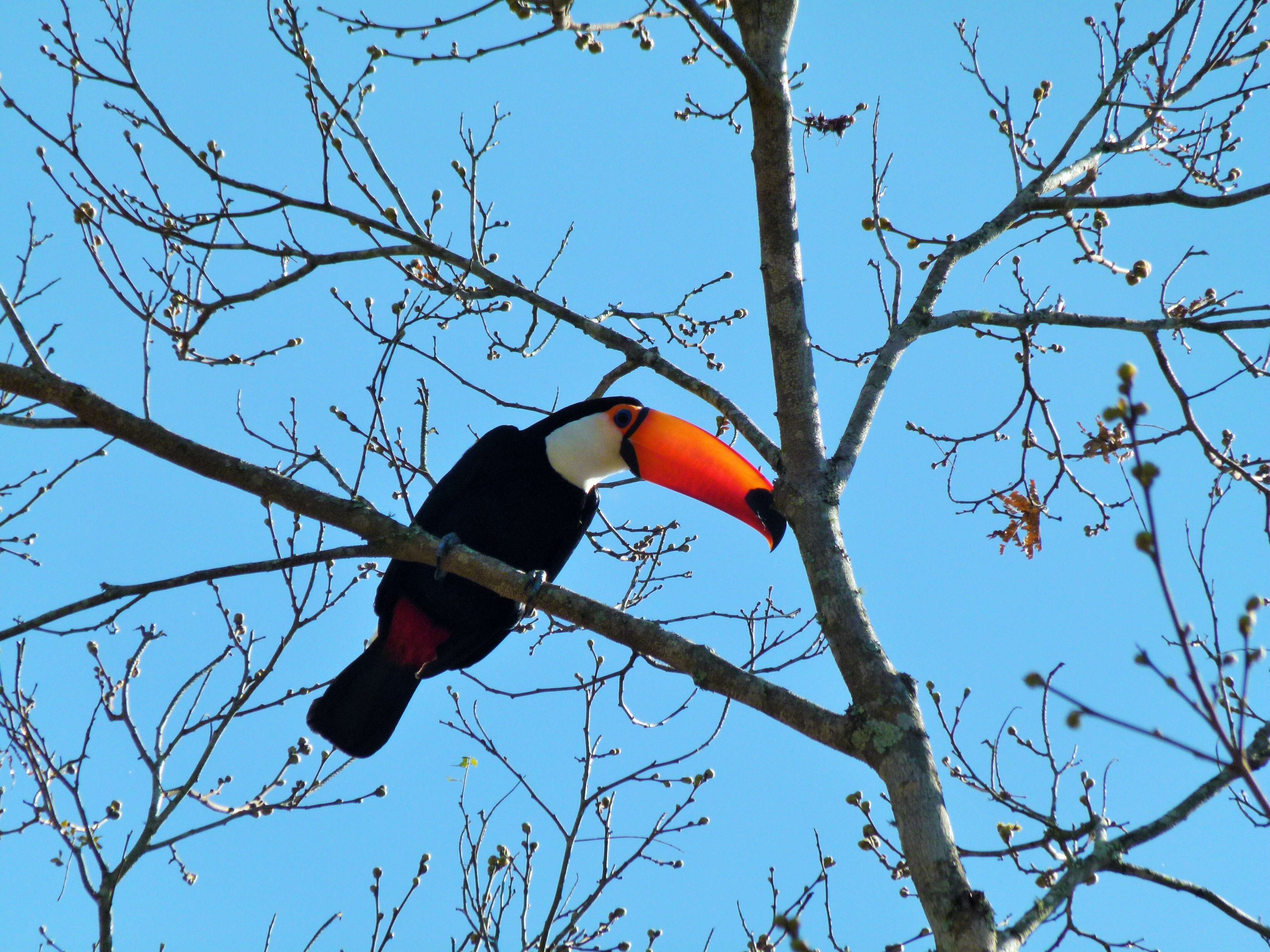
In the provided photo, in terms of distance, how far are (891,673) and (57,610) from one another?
8.62 ft

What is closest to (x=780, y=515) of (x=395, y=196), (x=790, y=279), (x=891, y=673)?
(x=790, y=279)

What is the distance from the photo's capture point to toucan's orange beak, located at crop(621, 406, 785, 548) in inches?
186

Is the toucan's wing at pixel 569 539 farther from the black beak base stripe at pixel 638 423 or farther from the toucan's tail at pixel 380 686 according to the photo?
the toucan's tail at pixel 380 686

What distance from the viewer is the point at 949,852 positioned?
268 centimetres

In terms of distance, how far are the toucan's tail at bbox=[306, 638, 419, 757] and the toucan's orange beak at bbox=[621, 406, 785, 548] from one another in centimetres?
177

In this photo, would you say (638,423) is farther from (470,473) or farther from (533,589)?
(533,589)

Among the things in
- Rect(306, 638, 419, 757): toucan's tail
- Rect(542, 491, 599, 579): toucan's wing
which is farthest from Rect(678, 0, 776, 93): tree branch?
Rect(306, 638, 419, 757): toucan's tail

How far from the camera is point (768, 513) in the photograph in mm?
4625

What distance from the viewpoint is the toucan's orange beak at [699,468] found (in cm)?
471

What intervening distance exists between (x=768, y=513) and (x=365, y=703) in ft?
8.73

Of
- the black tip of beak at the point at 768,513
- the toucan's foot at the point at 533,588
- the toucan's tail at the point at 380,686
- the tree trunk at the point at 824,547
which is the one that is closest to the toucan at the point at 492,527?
the toucan's tail at the point at 380,686

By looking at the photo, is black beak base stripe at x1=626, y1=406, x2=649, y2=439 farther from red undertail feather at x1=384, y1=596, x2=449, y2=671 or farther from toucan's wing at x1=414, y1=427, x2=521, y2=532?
red undertail feather at x1=384, y1=596, x2=449, y2=671

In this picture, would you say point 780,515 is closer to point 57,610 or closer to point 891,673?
point 891,673

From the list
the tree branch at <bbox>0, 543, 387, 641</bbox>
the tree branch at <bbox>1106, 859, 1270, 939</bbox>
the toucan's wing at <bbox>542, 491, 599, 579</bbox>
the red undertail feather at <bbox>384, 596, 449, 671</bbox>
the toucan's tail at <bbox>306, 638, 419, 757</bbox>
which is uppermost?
the toucan's wing at <bbox>542, 491, 599, 579</bbox>
